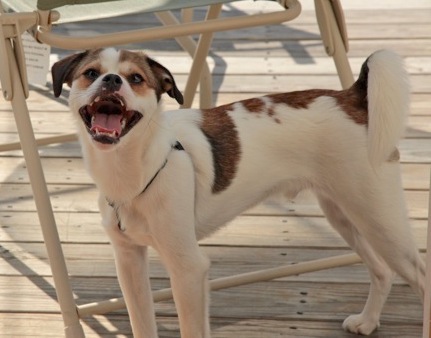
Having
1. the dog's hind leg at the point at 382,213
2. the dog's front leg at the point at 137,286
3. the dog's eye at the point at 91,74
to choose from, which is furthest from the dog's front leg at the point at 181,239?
the dog's hind leg at the point at 382,213

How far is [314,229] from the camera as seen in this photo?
2.79 m

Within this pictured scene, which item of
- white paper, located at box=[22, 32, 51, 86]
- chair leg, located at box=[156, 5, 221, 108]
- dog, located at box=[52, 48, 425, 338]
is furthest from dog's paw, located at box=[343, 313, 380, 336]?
white paper, located at box=[22, 32, 51, 86]

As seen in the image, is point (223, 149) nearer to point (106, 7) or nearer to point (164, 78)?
point (164, 78)

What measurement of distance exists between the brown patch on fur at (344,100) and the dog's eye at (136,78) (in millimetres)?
337

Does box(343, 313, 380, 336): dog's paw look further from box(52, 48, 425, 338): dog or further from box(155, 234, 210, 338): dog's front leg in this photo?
box(155, 234, 210, 338): dog's front leg

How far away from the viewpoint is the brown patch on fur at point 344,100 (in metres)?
2.10

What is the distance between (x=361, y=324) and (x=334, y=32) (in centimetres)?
67

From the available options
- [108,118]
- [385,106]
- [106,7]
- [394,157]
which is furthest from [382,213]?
[106,7]

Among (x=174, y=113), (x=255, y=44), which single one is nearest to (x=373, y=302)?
(x=174, y=113)

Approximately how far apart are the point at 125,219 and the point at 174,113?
257 mm

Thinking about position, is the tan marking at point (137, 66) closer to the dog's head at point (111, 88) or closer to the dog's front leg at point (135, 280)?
the dog's head at point (111, 88)

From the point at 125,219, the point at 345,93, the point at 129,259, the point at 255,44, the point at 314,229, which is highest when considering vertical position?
the point at 345,93

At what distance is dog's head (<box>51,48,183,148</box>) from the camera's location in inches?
72.5

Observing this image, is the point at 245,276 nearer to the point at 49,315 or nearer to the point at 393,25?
the point at 49,315
